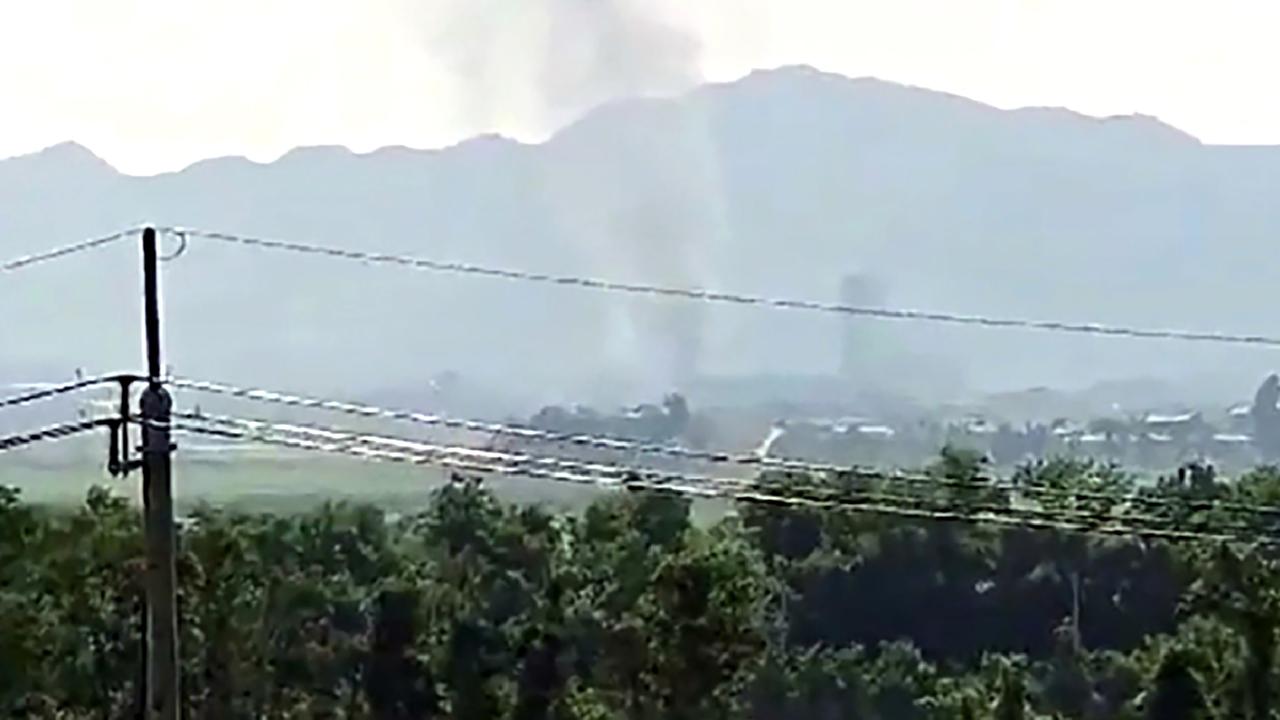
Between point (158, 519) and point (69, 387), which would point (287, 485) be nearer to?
point (69, 387)

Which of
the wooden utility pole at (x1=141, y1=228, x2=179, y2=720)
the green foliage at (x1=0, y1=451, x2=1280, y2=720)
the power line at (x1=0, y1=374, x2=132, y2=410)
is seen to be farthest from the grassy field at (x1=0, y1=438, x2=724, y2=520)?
the wooden utility pole at (x1=141, y1=228, x2=179, y2=720)

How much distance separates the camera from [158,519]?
21.1 feet

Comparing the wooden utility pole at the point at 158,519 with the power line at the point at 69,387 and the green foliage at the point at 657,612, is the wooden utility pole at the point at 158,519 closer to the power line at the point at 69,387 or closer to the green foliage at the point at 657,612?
the power line at the point at 69,387

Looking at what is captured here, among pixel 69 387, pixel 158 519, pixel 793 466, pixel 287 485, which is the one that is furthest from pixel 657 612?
pixel 158 519

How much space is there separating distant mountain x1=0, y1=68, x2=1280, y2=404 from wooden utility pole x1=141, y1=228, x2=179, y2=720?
22042 mm

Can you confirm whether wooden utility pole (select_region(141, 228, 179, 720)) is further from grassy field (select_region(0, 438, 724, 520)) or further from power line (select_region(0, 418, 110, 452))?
grassy field (select_region(0, 438, 724, 520))

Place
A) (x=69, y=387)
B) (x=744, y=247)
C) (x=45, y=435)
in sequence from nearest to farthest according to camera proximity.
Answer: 1. (x=45, y=435)
2. (x=69, y=387)
3. (x=744, y=247)

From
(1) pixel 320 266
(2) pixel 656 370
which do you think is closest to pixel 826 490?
(2) pixel 656 370

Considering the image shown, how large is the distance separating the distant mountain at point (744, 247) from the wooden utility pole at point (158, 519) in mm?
22042

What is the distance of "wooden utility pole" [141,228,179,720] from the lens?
637cm

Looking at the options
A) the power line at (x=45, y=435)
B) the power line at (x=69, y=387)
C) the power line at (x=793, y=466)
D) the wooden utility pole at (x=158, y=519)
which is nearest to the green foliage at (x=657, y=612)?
Answer: the power line at (x=793, y=466)

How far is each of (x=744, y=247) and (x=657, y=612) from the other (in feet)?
176

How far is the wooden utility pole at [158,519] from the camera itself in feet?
20.9

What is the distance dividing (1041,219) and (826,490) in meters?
61.8
